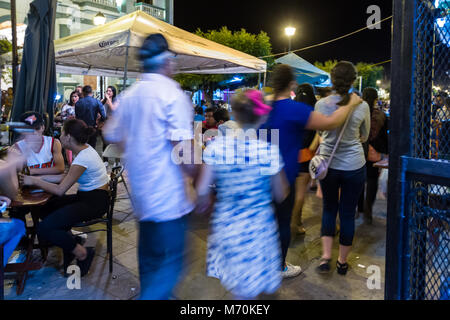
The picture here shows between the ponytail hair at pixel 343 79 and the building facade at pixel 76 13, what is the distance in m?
21.3

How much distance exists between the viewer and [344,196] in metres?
3.21

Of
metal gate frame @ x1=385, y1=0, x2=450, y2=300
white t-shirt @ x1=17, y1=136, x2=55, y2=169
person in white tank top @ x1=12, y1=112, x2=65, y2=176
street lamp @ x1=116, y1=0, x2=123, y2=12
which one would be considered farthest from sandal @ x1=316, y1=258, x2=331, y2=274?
street lamp @ x1=116, y1=0, x2=123, y2=12

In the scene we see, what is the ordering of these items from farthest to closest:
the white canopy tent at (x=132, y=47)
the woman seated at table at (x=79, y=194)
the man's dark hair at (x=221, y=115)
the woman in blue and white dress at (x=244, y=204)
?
the man's dark hair at (x=221, y=115) < the white canopy tent at (x=132, y=47) < the woman seated at table at (x=79, y=194) < the woman in blue and white dress at (x=244, y=204)

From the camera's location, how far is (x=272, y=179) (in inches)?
82.7

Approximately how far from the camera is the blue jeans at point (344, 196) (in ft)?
10.4

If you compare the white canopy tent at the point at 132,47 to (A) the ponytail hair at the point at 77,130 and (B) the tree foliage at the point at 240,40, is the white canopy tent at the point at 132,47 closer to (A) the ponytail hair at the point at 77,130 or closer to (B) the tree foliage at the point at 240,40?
(A) the ponytail hair at the point at 77,130

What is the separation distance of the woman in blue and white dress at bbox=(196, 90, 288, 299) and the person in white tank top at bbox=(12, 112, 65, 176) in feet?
8.08

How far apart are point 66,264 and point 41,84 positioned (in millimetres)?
2135

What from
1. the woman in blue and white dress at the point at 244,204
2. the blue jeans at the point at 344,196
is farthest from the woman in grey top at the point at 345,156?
the woman in blue and white dress at the point at 244,204

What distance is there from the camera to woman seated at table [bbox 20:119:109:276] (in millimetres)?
3123
